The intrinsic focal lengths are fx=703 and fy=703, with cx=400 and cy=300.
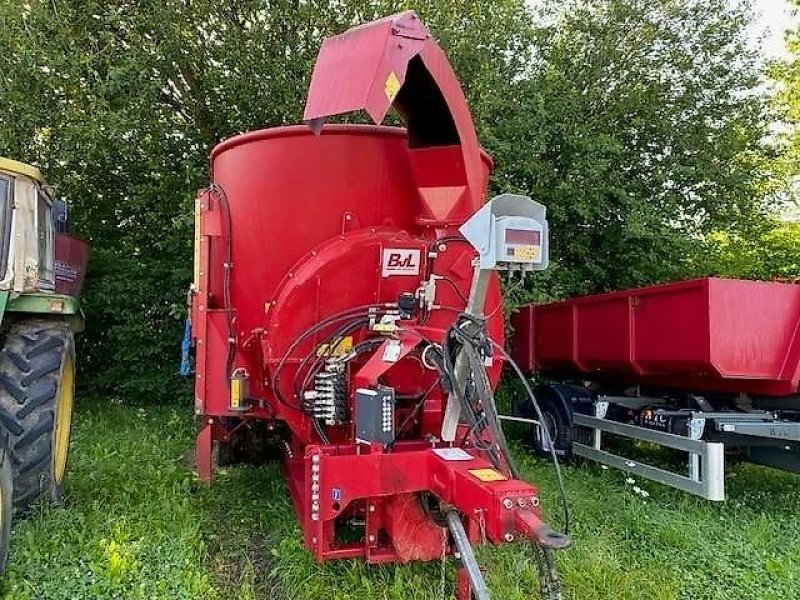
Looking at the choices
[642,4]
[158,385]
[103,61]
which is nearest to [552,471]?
[158,385]

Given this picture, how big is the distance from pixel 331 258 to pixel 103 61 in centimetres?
542

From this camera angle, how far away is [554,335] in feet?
24.4

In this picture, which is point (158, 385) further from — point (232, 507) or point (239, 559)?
point (239, 559)

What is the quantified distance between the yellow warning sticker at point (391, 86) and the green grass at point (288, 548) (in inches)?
91.7

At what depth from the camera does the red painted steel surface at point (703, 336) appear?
505 cm

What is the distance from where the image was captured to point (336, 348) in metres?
3.71

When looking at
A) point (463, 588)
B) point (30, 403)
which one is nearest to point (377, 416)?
point (463, 588)

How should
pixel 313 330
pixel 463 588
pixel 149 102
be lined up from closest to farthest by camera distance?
1. pixel 463 588
2. pixel 313 330
3. pixel 149 102

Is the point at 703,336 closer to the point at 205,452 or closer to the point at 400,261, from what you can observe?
the point at 400,261

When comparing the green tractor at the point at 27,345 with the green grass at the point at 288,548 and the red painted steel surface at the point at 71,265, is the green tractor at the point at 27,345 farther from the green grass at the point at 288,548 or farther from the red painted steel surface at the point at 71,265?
the red painted steel surface at the point at 71,265

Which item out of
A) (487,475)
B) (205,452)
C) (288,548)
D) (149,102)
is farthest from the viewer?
(149,102)

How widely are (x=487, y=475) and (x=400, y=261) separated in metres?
1.38

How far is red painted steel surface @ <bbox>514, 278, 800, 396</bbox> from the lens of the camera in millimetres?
5051

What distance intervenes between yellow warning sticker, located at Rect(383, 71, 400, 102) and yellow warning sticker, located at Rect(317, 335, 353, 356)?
127 centimetres
